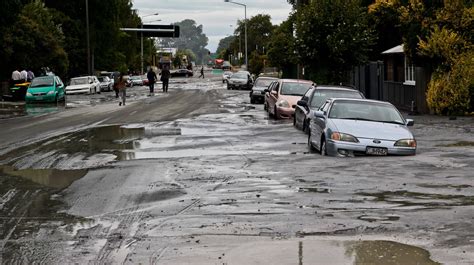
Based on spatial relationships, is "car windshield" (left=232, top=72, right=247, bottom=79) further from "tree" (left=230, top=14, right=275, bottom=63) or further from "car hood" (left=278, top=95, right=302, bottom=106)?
"tree" (left=230, top=14, right=275, bottom=63)

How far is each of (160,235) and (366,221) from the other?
Result: 237 centimetres

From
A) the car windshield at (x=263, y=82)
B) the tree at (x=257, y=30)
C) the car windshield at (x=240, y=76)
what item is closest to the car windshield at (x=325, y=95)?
the car windshield at (x=263, y=82)

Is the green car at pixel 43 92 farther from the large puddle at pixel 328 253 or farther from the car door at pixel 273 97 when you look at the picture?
the large puddle at pixel 328 253

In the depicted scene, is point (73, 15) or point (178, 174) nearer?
point (178, 174)

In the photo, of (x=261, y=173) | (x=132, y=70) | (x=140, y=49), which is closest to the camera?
(x=261, y=173)

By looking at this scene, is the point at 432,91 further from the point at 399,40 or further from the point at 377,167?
the point at 399,40

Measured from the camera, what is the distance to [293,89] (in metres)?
28.2

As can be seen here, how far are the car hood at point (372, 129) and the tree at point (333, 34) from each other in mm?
17186

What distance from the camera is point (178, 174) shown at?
1314cm

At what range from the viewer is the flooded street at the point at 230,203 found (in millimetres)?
7477

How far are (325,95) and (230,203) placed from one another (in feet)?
42.2

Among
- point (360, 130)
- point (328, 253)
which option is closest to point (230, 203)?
point (328, 253)

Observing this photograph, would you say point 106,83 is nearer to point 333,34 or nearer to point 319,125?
point 333,34

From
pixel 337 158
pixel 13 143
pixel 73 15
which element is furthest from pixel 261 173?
pixel 73 15
